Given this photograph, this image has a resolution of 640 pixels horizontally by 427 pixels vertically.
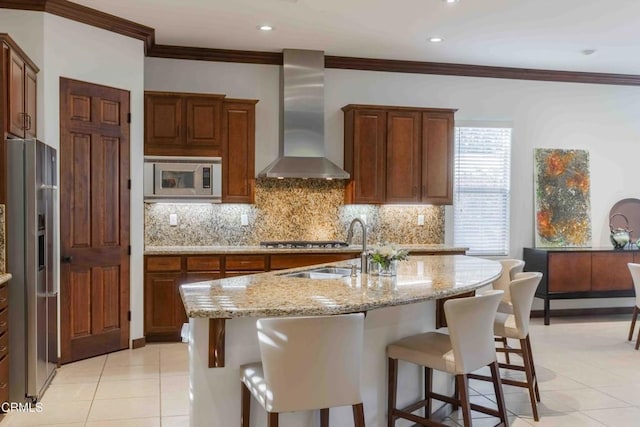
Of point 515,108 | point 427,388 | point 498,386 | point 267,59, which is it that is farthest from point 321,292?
point 515,108

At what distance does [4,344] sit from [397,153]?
4.25m

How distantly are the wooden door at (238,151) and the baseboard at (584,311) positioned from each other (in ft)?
12.8

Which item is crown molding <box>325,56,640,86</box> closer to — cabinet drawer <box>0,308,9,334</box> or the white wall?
the white wall

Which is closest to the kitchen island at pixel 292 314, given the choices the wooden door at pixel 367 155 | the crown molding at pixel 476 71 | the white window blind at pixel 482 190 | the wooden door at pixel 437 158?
the wooden door at pixel 367 155

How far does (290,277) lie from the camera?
3.67 metres

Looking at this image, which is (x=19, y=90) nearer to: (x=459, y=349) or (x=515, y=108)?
(x=459, y=349)

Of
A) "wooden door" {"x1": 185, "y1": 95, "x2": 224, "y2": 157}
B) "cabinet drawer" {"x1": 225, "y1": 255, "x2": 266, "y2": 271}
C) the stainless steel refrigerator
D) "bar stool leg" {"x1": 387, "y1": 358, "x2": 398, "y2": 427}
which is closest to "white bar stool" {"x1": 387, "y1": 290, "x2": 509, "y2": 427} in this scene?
"bar stool leg" {"x1": 387, "y1": 358, "x2": 398, "y2": 427}

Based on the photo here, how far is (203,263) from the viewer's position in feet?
18.4

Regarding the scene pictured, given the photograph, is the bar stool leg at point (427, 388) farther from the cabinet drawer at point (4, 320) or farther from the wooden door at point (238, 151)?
the wooden door at point (238, 151)

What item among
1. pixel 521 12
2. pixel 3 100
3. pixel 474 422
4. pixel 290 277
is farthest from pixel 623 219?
pixel 3 100

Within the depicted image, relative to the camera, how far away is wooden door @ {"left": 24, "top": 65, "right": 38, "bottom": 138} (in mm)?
4195

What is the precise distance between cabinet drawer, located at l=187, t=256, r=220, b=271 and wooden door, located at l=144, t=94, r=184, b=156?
1.10 metres

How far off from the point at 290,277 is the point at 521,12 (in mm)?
3147

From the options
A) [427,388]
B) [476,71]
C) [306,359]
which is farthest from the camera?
[476,71]
